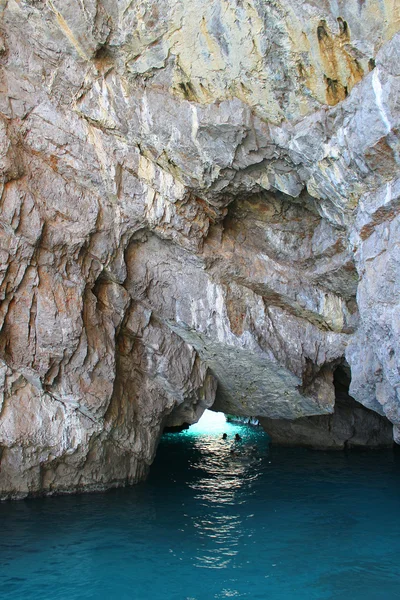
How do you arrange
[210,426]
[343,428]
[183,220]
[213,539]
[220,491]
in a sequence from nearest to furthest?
[213,539] → [183,220] → [220,491] → [343,428] → [210,426]

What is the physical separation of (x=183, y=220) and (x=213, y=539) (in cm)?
723

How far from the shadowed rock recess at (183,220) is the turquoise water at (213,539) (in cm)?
190

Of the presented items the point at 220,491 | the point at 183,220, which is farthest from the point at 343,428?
the point at 183,220

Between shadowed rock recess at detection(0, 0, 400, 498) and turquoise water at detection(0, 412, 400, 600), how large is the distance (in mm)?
1896

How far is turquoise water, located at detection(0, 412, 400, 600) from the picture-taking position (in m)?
8.80

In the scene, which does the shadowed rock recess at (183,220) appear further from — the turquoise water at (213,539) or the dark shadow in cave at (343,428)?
the dark shadow in cave at (343,428)

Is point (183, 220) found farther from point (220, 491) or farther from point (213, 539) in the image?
point (220, 491)

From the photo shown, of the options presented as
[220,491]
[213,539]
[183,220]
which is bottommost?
[213,539]

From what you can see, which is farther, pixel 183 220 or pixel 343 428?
pixel 343 428

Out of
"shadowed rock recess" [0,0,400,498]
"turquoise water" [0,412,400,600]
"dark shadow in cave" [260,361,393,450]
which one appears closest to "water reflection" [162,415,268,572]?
"turquoise water" [0,412,400,600]

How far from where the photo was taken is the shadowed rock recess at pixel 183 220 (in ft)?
31.7

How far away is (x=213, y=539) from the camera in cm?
1071

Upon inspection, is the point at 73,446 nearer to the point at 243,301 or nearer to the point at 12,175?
the point at 243,301

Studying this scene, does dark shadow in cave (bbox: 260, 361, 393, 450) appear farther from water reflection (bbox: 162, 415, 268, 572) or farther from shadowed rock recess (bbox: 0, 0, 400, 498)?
shadowed rock recess (bbox: 0, 0, 400, 498)
